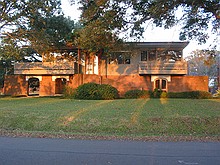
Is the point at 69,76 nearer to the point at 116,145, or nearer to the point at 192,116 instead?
the point at 192,116

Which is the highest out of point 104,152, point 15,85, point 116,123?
point 15,85

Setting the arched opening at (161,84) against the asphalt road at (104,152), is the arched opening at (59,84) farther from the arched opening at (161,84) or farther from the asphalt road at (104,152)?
the asphalt road at (104,152)

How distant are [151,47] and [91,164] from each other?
25488 millimetres

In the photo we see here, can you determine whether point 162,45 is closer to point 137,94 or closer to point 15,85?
point 137,94

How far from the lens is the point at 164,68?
28875 mm

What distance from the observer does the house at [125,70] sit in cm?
2905

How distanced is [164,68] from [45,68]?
1370cm

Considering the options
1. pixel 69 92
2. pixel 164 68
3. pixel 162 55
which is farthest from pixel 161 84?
pixel 69 92

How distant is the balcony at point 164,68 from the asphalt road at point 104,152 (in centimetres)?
2100

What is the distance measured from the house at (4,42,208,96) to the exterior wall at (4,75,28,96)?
3.75ft

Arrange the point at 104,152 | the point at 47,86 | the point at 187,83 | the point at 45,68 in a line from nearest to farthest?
1. the point at 104,152
2. the point at 187,83
3. the point at 45,68
4. the point at 47,86

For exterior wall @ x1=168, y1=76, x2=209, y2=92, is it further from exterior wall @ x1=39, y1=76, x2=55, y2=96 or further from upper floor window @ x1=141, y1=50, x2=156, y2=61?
exterior wall @ x1=39, y1=76, x2=55, y2=96

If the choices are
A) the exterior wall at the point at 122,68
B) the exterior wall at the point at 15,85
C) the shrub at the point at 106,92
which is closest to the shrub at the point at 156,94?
the exterior wall at the point at 122,68

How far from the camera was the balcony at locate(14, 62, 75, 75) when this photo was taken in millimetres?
29828
